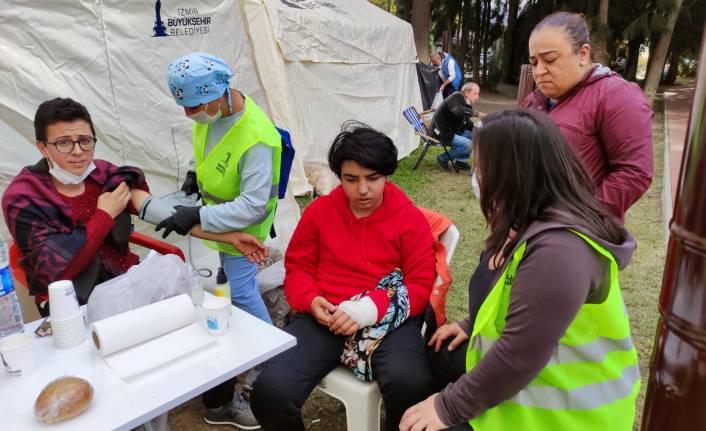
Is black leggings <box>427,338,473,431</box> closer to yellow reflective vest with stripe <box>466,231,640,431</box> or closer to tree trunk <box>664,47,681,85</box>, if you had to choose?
yellow reflective vest with stripe <box>466,231,640,431</box>

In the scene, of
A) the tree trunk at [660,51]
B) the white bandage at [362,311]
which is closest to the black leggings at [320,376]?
the white bandage at [362,311]

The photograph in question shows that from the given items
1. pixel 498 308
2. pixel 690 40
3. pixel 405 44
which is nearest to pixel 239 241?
pixel 498 308

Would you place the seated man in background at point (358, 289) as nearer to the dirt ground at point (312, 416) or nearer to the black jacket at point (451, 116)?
the dirt ground at point (312, 416)

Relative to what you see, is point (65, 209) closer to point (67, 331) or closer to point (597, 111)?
point (67, 331)

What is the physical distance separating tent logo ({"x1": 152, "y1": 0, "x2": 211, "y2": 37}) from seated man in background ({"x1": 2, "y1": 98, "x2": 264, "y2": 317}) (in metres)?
1.82

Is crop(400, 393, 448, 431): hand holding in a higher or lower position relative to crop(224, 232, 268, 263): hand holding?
lower

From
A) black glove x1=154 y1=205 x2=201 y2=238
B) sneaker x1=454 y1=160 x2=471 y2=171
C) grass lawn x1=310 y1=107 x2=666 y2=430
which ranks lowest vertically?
grass lawn x1=310 y1=107 x2=666 y2=430

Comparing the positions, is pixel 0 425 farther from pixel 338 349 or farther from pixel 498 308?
pixel 498 308

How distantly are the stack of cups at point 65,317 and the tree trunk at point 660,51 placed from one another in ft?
55.4

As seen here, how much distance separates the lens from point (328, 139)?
22.6ft

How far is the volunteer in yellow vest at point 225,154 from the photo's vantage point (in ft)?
7.72

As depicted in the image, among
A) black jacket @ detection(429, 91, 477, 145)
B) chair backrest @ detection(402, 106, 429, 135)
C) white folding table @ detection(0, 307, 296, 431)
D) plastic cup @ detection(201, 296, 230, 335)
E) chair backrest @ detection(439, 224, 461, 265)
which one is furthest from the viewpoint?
chair backrest @ detection(402, 106, 429, 135)

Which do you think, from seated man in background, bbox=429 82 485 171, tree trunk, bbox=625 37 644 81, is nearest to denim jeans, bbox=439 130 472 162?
seated man in background, bbox=429 82 485 171

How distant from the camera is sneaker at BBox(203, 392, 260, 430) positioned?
261cm
